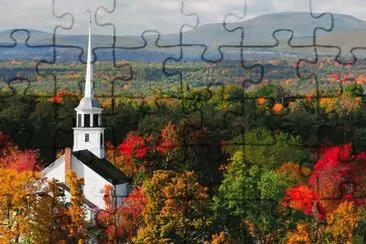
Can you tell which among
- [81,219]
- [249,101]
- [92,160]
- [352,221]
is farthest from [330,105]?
[81,219]

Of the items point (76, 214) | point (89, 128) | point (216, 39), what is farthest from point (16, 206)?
point (216, 39)

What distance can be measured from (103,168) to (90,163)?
600mm

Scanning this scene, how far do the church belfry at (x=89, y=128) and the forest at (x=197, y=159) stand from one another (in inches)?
61.0

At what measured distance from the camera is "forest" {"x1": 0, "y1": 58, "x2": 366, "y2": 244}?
120 feet

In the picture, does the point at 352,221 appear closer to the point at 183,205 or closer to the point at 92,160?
the point at 183,205

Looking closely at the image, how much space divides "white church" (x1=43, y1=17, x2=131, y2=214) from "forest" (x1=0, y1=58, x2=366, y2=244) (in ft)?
3.75

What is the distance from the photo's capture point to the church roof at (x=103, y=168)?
45688 mm

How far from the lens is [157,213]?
3747 cm

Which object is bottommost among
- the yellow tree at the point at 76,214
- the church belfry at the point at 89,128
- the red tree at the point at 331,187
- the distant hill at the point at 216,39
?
the yellow tree at the point at 76,214

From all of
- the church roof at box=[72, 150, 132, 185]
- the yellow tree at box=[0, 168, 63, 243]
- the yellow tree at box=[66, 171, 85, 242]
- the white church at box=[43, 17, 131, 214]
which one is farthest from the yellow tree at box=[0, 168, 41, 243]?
the church roof at box=[72, 150, 132, 185]

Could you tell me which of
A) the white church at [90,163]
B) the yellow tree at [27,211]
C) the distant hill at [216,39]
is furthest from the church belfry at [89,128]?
the yellow tree at [27,211]

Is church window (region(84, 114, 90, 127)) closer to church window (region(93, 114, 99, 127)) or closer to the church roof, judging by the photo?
church window (region(93, 114, 99, 127))

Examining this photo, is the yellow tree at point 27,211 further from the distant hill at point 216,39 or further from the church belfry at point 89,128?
the distant hill at point 216,39

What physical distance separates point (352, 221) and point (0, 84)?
40910 millimetres
